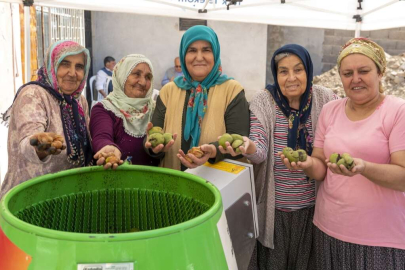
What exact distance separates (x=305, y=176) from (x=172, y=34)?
8.15m

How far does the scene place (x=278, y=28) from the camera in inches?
401

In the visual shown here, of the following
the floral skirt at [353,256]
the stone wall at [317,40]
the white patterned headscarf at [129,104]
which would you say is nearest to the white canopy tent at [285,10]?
the white patterned headscarf at [129,104]

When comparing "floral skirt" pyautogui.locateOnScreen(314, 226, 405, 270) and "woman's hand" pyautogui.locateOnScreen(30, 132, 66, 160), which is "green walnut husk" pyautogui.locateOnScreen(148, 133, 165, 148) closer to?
"woman's hand" pyautogui.locateOnScreen(30, 132, 66, 160)

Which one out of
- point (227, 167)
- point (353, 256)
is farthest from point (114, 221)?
point (353, 256)

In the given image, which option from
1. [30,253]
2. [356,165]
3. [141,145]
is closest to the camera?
[30,253]

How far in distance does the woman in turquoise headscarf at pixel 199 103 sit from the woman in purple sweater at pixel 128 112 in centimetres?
13

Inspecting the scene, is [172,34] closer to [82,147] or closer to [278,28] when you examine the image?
[278,28]

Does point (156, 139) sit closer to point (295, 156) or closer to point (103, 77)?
point (295, 156)

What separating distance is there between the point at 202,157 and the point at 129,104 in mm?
713

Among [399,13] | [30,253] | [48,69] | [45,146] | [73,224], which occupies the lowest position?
[73,224]

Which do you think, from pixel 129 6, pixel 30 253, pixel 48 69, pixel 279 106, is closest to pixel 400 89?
pixel 129 6

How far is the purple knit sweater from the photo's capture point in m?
2.07

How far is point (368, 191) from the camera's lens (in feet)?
5.56

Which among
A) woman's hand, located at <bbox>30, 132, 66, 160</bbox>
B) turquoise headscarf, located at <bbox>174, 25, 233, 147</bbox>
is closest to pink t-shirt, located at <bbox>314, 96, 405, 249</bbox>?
turquoise headscarf, located at <bbox>174, 25, 233, 147</bbox>
